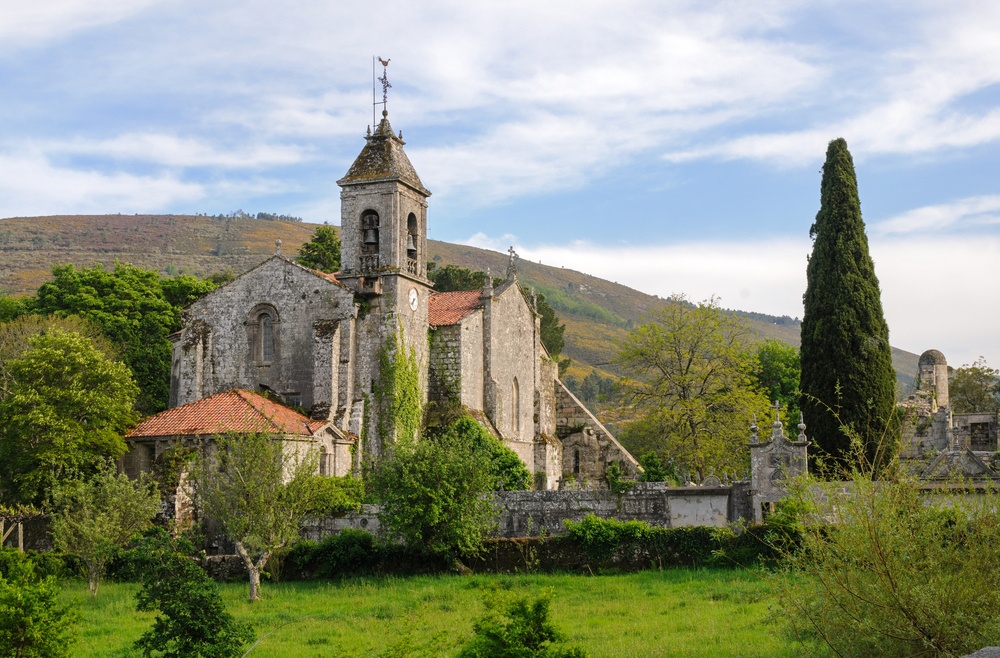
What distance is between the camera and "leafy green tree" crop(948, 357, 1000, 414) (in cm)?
7162

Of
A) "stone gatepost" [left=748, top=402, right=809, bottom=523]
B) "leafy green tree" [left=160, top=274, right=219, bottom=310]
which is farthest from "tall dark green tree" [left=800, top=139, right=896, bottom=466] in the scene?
"leafy green tree" [left=160, top=274, right=219, bottom=310]

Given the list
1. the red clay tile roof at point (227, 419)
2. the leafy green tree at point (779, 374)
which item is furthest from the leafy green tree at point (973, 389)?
the red clay tile roof at point (227, 419)

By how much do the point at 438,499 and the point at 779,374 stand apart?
41818mm

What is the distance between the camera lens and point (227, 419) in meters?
39.5

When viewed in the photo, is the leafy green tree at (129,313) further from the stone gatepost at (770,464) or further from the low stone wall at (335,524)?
the stone gatepost at (770,464)

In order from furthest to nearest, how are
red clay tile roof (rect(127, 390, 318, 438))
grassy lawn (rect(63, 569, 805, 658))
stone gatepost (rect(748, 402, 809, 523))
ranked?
red clay tile roof (rect(127, 390, 318, 438)) < stone gatepost (rect(748, 402, 809, 523)) < grassy lawn (rect(63, 569, 805, 658))

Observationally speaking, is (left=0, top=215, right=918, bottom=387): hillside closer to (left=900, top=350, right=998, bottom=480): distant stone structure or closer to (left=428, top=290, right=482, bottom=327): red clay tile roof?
(left=900, top=350, right=998, bottom=480): distant stone structure

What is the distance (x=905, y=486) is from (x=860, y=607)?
2.08 m

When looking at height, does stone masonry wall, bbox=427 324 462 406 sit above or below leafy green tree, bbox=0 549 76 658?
above

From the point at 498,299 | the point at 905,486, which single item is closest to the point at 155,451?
the point at 498,299

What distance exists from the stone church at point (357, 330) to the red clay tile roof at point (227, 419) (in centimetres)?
62

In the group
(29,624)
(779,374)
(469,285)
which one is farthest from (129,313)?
(29,624)

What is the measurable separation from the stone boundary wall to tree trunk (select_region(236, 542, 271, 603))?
4487mm

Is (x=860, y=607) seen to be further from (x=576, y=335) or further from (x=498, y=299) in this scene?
(x=576, y=335)
